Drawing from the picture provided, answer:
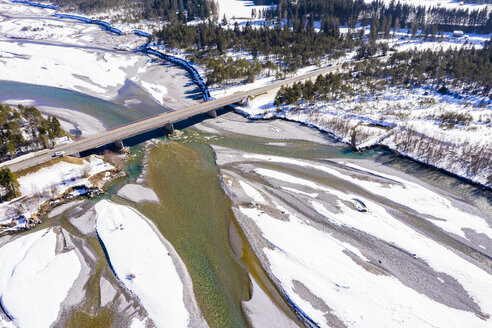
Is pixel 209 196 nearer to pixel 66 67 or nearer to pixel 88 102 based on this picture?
pixel 88 102

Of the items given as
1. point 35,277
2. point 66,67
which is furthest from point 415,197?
point 66,67

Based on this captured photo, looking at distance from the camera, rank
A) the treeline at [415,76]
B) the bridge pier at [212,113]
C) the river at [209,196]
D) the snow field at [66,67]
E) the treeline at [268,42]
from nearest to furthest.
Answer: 1. the river at [209,196]
2. the bridge pier at [212,113]
3. the treeline at [415,76]
4. the snow field at [66,67]
5. the treeline at [268,42]

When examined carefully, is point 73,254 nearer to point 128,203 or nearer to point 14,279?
point 14,279

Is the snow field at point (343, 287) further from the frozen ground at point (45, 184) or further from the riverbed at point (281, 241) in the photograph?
the frozen ground at point (45, 184)

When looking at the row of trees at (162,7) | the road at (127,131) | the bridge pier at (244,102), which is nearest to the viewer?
the road at (127,131)

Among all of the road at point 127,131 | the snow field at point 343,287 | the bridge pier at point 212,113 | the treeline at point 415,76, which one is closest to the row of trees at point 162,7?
the road at point 127,131

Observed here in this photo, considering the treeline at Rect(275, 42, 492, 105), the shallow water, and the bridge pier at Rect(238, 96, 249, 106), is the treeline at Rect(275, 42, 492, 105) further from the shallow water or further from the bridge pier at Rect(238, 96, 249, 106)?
the shallow water

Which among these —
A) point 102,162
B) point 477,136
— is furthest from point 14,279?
point 477,136
